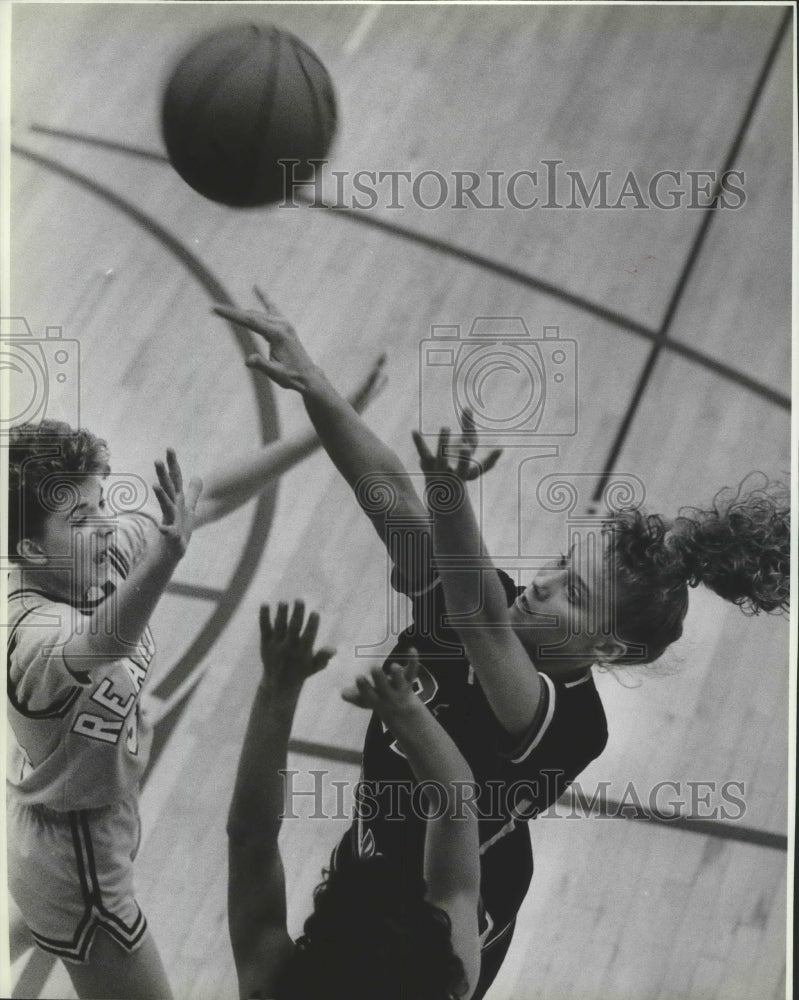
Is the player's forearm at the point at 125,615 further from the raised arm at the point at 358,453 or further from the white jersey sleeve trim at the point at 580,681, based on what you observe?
the white jersey sleeve trim at the point at 580,681

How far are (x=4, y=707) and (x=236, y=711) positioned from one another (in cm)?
37

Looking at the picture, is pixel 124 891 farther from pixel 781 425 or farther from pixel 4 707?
pixel 781 425

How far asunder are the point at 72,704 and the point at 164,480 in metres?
0.37

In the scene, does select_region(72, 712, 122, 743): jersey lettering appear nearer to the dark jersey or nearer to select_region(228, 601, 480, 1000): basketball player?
select_region(228, 601, 480, 1000): basketball player

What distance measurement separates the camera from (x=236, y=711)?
5.09ft

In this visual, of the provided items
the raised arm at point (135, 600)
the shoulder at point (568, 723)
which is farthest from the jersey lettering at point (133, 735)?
the shoulder at point (568, 723)

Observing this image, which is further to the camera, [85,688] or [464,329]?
[464,329]

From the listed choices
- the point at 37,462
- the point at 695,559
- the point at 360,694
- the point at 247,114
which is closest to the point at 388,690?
the point at 360,694

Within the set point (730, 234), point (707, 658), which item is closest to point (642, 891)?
point (707, 658)

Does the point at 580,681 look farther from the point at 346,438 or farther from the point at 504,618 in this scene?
the point at 346,438

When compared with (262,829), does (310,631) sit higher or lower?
higher

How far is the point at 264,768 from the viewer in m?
1.53

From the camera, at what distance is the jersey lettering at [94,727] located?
1490 mm

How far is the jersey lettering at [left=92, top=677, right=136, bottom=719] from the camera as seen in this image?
1491mm
